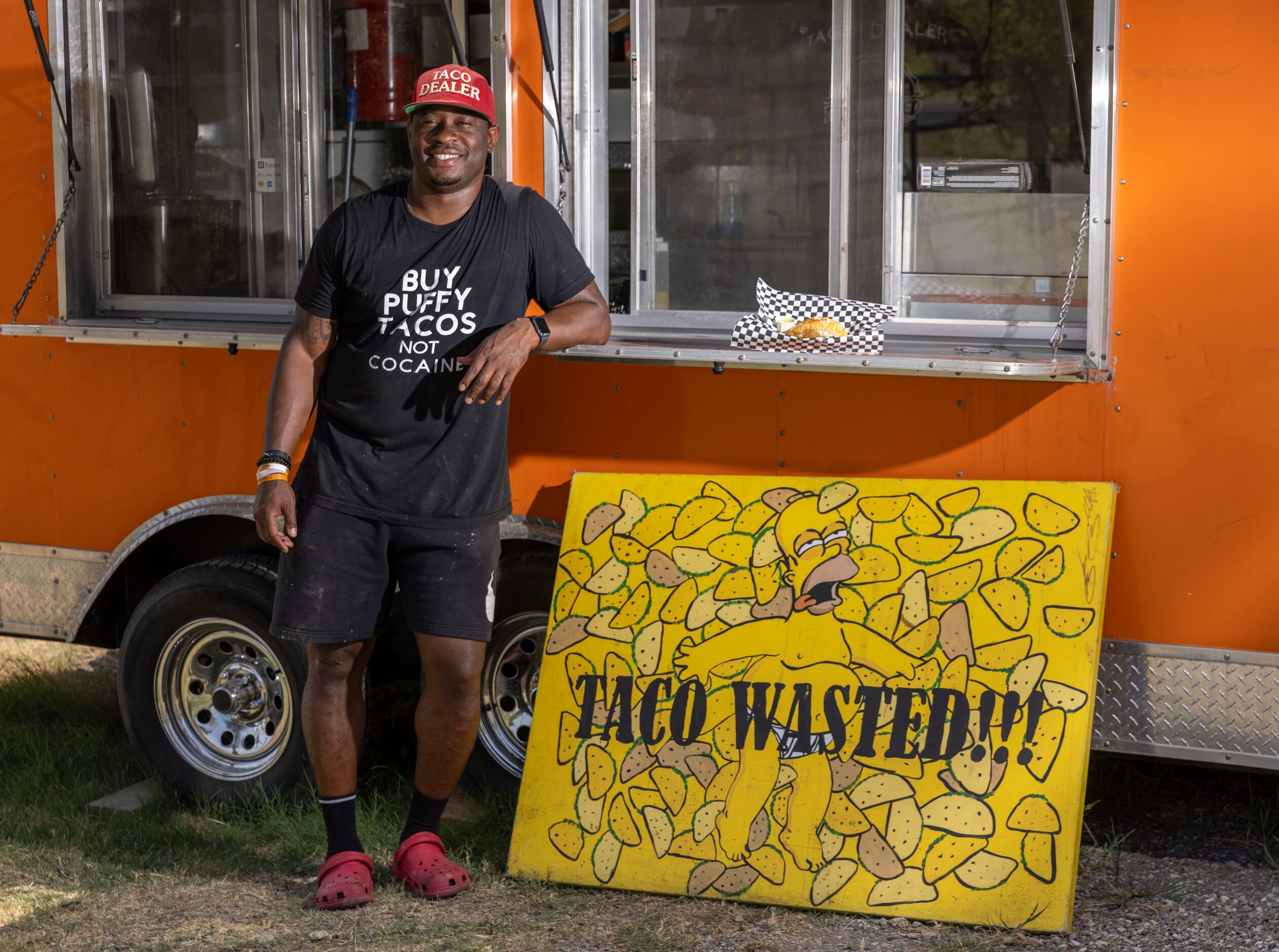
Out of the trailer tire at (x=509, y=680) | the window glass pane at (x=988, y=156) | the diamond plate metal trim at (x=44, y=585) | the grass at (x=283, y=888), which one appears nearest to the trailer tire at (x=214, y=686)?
the grass at (x=283, y=888)

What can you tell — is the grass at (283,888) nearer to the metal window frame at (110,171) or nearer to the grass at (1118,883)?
the grass at (1118,883)

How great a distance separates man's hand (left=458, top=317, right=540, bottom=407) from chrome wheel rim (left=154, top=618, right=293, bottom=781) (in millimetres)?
1376

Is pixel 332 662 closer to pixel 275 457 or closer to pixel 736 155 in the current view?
pixel 275 457

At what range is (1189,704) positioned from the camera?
3406 millimetres

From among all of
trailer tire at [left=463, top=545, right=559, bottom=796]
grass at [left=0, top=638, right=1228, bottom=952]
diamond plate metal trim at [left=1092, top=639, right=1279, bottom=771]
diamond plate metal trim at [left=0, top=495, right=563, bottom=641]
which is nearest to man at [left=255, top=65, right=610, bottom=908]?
grass at [left=0, top=638, right=1228, bottom=952]

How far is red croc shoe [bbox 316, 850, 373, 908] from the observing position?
3.49 m

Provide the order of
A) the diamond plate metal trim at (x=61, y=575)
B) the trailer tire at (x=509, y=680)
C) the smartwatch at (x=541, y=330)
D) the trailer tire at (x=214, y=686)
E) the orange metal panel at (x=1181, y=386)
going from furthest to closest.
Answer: the diamond plate metal trim at (x=61, y=575), the trailer tire at (x=214, y=686), the trailer tire at (x=509, y=680), the smartwatch at (x=541, y=330), the orange metal panel at (x=1181, y=386)

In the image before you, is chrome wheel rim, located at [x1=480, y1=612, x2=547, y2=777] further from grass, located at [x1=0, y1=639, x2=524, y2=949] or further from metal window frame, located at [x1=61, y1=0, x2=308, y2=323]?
metal window frame, located at [x1=61, y1=0, x2=308, y2=323]

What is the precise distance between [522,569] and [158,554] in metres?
1.29

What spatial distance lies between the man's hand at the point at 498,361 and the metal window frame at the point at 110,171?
4.45 ft

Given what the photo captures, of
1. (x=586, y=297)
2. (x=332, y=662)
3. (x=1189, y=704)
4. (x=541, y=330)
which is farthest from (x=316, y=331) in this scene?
(x=1189, y=704)

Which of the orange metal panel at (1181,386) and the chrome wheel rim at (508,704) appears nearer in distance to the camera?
the orange metal panel at (1181,386)

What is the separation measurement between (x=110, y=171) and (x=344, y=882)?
2.40 meters

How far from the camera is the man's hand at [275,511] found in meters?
3.42
